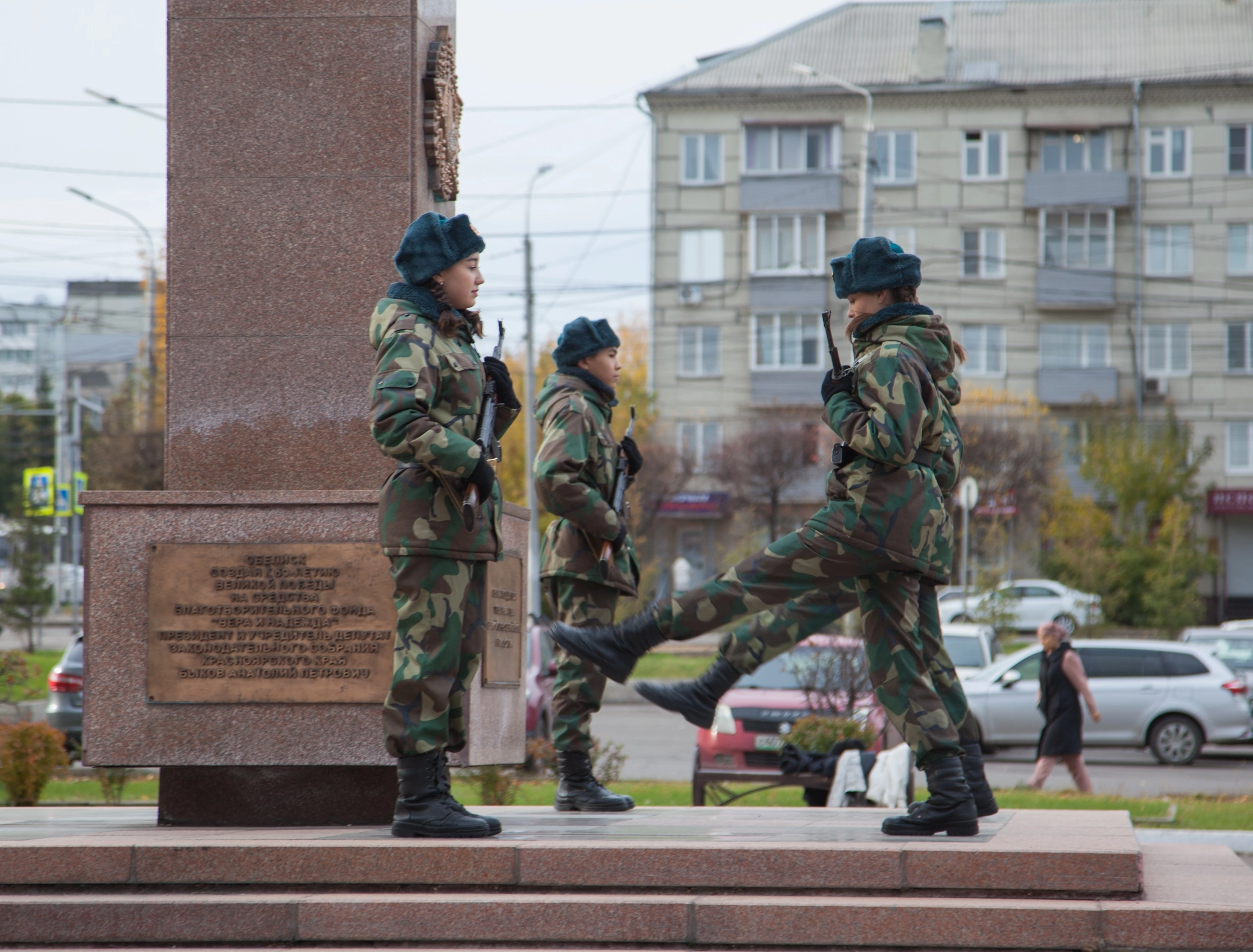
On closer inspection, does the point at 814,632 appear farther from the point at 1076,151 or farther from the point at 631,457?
the point at 1076,151

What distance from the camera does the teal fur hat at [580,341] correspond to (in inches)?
274

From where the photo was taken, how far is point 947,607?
3297cm

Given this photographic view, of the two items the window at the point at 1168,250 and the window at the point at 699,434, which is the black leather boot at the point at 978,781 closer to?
the window at the point at 699,434

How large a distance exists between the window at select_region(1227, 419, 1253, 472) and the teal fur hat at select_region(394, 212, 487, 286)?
1772 inches

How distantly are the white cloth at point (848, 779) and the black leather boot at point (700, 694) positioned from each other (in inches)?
163

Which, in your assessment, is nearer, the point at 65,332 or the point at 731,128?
the point at 731,128

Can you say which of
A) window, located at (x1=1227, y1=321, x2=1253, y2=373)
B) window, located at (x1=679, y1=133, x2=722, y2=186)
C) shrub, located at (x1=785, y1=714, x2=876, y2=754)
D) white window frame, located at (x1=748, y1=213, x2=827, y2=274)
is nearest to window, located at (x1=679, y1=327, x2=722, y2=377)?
white window frame, located at (x1=748, y1=213, x2=827, y2=274)

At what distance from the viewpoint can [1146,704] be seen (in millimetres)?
18844

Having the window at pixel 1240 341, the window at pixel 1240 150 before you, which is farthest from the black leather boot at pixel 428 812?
the window at pixel 1240 150

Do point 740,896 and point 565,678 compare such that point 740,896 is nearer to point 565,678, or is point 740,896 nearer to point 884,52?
point 565,678

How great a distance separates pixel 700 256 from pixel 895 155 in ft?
22.9

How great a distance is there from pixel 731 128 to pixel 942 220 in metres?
7.35

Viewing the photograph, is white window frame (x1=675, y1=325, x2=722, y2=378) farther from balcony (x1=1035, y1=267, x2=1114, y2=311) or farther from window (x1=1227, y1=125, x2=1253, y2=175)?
window (x1=1227, y1=125, x2=1253, y2=175)

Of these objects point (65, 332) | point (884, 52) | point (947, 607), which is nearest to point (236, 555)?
point (947, 607)
